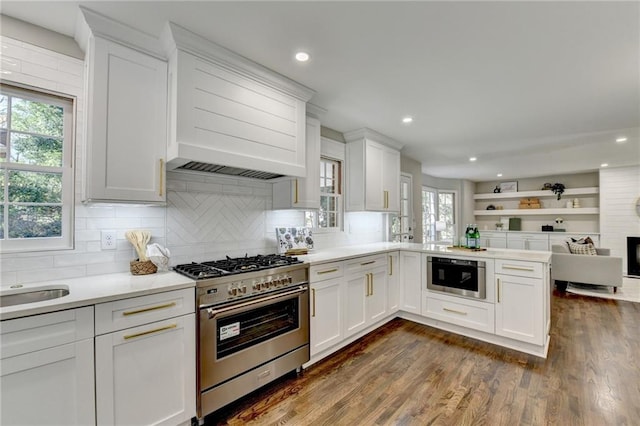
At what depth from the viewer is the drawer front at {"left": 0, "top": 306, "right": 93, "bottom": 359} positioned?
1.25m

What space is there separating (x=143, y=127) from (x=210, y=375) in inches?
66.6

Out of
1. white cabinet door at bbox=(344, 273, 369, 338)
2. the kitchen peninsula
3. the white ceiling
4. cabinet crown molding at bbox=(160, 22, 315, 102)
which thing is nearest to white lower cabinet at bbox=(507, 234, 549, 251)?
the white ceiling

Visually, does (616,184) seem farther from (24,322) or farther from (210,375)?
(24,322)

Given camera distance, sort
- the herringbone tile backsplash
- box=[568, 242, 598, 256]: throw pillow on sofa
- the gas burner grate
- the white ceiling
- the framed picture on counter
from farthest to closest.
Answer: the framed picture on counter
box=[568, 242, 598, 256]: throw pillow on sofa
the herringbone tile backsplash
the gas burner grate
the white ceiling

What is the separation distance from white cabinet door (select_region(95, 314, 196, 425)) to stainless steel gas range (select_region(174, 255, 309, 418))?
83 mm

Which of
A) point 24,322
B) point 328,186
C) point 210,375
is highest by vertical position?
point 328,186

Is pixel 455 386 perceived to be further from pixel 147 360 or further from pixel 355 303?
pixel 147 360

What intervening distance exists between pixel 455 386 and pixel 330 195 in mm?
2399

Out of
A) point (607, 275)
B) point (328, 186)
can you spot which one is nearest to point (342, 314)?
point (328, 186)

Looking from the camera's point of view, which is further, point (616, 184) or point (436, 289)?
point (616, 184)

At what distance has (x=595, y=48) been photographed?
201 centimetres

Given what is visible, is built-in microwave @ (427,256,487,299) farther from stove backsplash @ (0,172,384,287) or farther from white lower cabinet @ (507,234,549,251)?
white lower cabinet @ (507,234,549,251)

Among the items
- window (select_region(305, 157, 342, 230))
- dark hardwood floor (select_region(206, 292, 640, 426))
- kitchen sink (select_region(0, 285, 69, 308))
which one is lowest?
dark hardwood floor (select_region(206, 292, 640, 426))

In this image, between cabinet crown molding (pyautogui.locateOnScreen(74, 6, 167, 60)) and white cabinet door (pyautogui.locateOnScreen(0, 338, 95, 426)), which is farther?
cabinet crown molding (pyautogui.locateOnScreen(74, 6, 167, 60))
